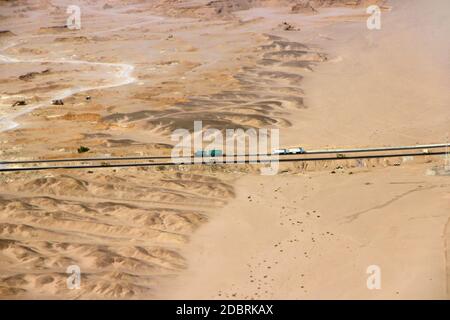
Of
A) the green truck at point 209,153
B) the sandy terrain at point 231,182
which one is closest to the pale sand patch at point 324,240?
the sandy terrain at point 231,182

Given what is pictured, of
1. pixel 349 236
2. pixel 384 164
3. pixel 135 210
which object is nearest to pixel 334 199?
pixel 349 236

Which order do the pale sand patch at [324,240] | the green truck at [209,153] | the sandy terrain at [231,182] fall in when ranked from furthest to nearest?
the green truck at [209,153], the sandy terrain at [231,182], the pale sand patch at [324,240]

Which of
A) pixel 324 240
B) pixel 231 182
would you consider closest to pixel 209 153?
pixel 231 182

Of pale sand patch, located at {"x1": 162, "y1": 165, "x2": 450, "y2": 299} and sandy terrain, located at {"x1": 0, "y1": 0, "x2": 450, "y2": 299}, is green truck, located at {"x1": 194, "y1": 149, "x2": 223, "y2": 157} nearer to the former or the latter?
sandy terrain, located at {"x1": 0, "y1": 0, "x2": 450, "y2": 299}

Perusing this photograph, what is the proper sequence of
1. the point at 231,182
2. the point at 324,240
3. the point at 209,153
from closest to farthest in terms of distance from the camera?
1. the point at 324,240
2. the point at 231,182
3. the point at 209,153

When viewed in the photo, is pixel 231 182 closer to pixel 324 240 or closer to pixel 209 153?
pixel 209 153

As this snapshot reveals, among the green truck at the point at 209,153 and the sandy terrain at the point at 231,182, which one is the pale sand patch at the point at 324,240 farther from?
the green truck at the point at 209,153

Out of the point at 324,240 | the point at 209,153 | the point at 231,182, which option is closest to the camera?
the point at 324,240

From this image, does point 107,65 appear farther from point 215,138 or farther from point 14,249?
point 14,249

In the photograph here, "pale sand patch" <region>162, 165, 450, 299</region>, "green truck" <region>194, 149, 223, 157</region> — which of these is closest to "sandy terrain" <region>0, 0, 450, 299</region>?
"pale sand patch" <region>162, 165, 450, 299</region>
